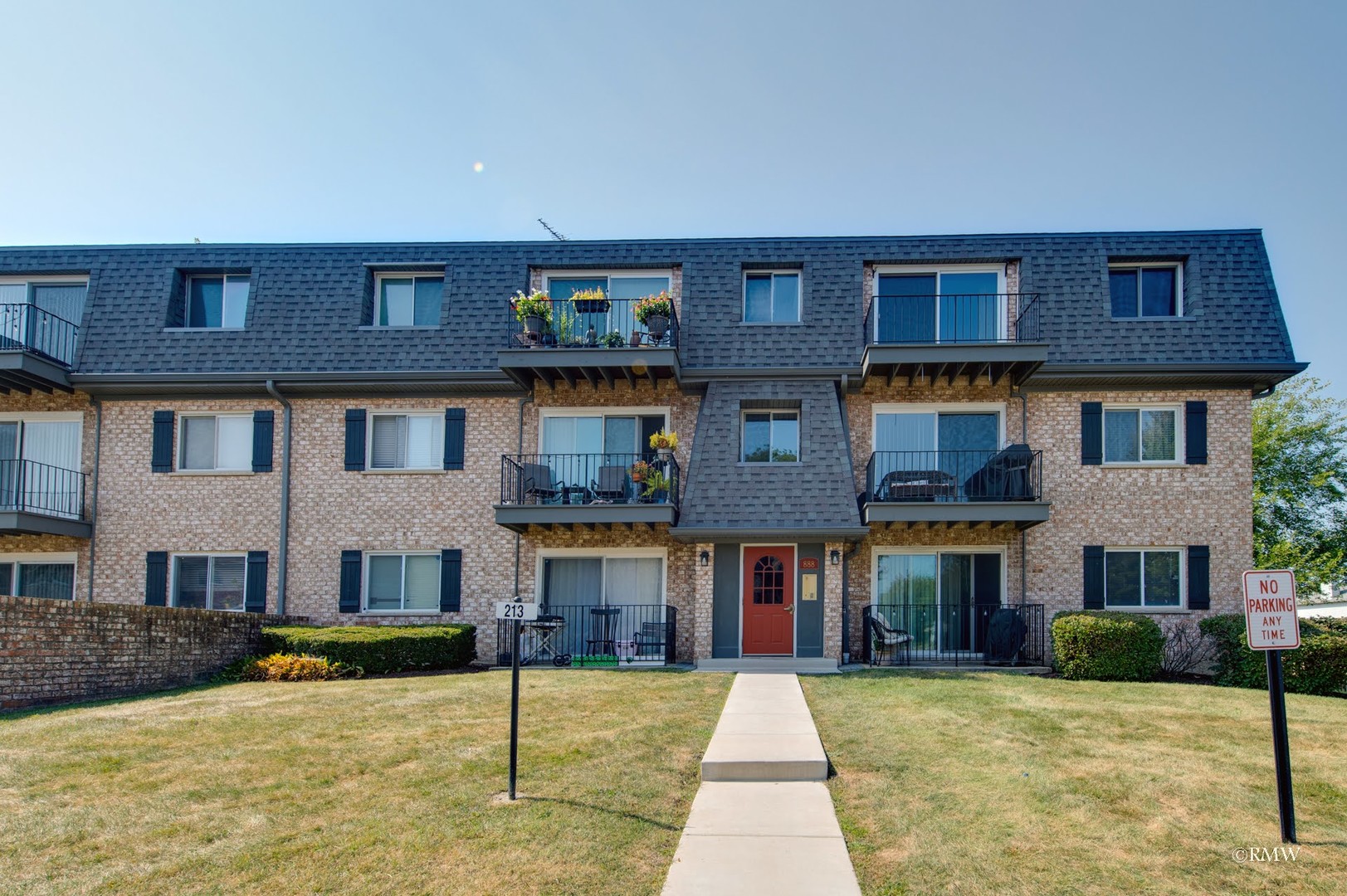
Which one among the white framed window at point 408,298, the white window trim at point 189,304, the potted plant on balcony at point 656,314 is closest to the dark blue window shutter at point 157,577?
the white window trim at point 189,304

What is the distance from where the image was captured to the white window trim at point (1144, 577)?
16266 mm

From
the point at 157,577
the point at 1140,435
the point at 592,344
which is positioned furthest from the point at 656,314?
the point at 157,577

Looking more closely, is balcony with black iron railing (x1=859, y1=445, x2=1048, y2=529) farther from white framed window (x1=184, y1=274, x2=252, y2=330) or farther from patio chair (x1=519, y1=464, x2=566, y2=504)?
white framed window (x1=184, y1=274, x2=252, y2=330)

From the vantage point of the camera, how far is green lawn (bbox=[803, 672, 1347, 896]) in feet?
18.7

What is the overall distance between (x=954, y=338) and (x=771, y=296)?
134 inches

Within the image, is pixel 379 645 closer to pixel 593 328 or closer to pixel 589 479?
pixel 589 479

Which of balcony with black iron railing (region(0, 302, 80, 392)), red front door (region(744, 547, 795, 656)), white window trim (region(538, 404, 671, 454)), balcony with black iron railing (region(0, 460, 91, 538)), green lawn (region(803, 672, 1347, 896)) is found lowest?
green lawn (region(803, 672, 1347, 896))

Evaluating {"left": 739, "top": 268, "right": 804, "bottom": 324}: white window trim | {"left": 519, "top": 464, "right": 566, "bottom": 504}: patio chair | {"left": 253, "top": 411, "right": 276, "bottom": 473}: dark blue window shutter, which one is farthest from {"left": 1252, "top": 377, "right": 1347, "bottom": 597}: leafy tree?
{"left": 253, "top": 411, "right": 276, "bottom": 473}: dark blue window shutter

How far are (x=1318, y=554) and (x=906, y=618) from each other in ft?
62.1

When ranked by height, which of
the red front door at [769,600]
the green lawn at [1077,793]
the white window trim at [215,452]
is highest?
the white window trim at [215,452]

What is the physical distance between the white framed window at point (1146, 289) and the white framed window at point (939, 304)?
6.66 ft

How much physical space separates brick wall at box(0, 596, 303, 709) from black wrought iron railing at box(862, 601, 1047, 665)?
10.4m

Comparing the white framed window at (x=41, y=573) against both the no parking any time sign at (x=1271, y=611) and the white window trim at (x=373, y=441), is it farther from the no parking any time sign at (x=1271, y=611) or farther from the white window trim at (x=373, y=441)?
the no parking any time sign at (x=1271, y=611)

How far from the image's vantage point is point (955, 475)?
1684 centimetres
